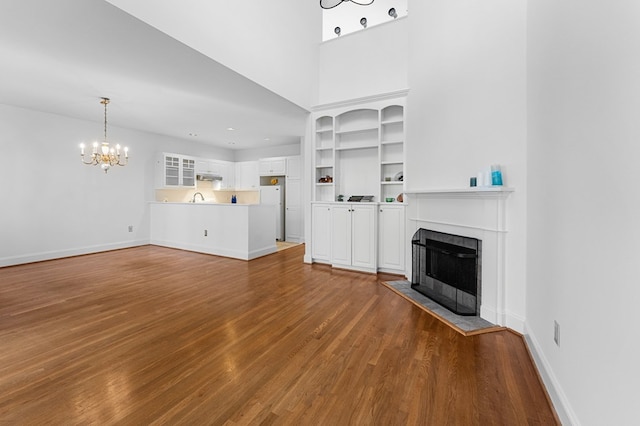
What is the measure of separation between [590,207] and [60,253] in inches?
298

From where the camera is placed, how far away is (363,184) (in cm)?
496

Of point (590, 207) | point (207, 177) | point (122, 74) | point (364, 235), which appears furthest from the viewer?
point (207, 177)

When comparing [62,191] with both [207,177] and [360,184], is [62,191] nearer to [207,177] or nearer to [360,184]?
[207,177]

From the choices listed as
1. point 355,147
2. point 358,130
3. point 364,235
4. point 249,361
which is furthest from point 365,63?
point 249,361

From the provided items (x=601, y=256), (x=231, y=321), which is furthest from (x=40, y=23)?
(x=601, y=256)

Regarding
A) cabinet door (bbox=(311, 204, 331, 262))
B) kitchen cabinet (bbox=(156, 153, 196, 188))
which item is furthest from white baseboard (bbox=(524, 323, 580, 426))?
kitchen cabinet (bbox=(156, 153, 196, 188))

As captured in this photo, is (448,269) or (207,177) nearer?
(448,269)

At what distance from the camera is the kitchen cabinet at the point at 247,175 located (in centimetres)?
843

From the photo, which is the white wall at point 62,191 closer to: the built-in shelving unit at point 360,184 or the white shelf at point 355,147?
the built-in shelving unit at point 360,184

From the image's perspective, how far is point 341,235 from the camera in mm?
4660

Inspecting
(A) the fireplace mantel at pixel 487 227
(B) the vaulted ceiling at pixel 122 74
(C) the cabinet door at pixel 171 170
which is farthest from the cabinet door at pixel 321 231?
(C) the cabinet door at pixel 171 170

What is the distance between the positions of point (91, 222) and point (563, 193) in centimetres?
758

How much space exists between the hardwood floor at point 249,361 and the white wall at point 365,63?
10.4 feet

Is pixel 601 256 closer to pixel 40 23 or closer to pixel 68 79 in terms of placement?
pixel 40 23
